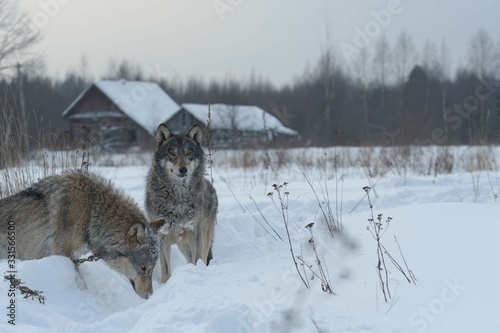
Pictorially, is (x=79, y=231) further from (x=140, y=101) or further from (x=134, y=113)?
(x=140, y=101)

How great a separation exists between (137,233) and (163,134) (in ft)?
5.55

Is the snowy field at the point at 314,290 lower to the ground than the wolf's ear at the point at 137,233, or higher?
lower

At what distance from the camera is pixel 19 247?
4855mm

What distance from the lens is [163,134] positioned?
606 centimetres

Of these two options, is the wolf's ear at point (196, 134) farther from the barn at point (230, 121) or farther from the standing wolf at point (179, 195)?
the barn at point (230, 121)

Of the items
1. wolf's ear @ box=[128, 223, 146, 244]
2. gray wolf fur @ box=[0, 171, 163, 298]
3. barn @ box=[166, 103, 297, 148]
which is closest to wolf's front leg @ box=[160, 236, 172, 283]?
gray wolf fur @ box=[0, 171, 163, 298]

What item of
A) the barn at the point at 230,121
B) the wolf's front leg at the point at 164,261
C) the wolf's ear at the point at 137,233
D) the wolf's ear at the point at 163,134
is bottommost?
the wolf's front leg at the point at 164,261

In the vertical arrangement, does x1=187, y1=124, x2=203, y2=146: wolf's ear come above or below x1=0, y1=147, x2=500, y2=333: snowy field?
above

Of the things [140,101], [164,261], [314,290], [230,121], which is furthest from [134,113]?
[314,290]

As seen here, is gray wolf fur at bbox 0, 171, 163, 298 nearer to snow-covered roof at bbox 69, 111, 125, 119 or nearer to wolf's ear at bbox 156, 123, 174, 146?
wolf's ear at bbox 156, 123, 174, 146

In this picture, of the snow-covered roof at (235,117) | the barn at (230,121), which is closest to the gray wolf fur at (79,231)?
the barn at (230,121)

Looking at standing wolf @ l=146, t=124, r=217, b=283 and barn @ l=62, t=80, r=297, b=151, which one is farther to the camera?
barn @ l=62, t=80, r=297, b=151

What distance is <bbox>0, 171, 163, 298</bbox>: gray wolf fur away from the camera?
477cm

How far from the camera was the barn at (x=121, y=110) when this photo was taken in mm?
42844
